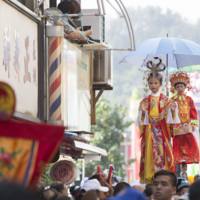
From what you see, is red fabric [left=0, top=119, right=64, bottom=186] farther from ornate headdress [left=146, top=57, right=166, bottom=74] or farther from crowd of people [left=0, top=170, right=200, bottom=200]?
ornate headdress [left=146, top=57, right=166, bottom=74]

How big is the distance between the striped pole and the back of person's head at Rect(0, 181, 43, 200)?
979 centimetres

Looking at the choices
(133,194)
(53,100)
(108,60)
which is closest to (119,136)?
(108,60)

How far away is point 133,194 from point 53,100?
26.6 ft

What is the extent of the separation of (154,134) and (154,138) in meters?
0.06

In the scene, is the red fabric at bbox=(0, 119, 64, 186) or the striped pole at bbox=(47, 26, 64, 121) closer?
the red fabric at bbox=(0, 119, 64, 186)

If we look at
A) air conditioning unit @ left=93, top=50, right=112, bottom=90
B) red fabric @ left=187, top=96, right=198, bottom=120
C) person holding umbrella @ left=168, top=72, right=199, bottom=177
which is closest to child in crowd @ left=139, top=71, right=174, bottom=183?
person holding umbrella @ left=168, top=72, right=199, bottom=177

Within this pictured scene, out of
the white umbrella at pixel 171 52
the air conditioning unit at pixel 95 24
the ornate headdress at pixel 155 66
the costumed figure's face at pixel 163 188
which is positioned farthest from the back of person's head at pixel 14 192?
the air conditioning unit at pixel 95 24

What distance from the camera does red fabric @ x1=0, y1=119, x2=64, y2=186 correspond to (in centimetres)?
466

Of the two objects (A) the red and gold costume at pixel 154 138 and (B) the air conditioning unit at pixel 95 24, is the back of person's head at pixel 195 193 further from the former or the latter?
(B) the air conditioning unit at pixel 95 24

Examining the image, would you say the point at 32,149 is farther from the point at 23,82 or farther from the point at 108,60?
the point at 108,60

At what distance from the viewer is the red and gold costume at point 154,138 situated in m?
13.0

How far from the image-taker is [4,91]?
474 centimetres

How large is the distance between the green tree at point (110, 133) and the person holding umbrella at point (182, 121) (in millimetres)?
49526

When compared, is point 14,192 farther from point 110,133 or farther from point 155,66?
point 110,133
